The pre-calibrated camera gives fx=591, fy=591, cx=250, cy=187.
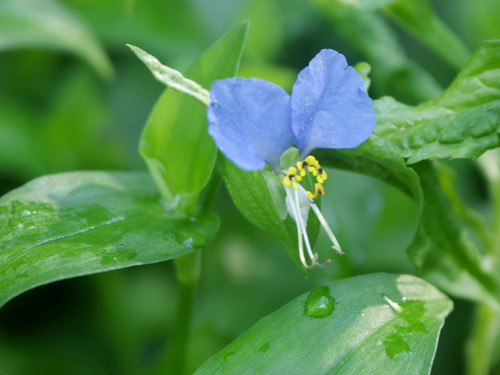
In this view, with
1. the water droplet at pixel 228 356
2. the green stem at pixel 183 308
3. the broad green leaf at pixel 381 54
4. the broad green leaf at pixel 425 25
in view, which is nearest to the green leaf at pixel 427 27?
the broad green leaf at pixel 425 25

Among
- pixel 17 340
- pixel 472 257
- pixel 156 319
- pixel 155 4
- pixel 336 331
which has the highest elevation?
pixel 155 4

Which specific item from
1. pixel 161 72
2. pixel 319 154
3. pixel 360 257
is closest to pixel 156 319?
pixel 360 257

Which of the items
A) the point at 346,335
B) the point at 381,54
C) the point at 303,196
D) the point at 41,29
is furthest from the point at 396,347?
the point at 41,29

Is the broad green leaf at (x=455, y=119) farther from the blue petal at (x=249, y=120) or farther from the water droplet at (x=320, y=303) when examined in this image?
the water droplet at (x=320, y=303)

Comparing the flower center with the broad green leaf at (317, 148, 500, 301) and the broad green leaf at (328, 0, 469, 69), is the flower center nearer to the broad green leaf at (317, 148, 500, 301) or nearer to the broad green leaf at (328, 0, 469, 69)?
the broad green leaf at (317, 148, 500, 301)

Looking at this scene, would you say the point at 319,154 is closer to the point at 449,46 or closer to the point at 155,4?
the point at 449,46
